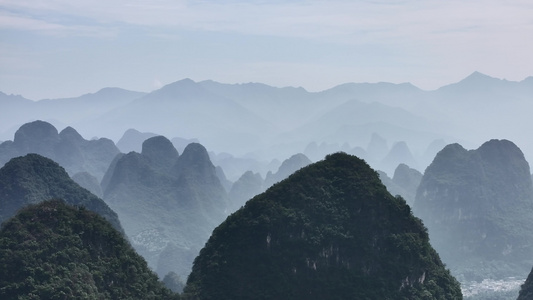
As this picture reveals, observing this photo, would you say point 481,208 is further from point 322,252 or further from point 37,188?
point 322,252

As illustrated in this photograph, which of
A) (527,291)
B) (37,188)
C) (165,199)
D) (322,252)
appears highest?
(165,199)

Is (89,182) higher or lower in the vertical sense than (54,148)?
lower

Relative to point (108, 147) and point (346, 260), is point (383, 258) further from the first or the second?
point (108, 147)

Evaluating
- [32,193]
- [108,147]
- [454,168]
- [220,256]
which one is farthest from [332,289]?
[108,147]

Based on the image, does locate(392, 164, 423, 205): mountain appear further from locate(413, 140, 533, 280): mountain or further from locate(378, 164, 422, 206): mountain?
locate(413, 140, 533, 280): mountain

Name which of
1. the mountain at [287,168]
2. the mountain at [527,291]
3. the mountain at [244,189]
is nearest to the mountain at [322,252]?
the mountain at [527,291]

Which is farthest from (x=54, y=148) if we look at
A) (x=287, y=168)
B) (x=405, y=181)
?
(x=405, y=181)

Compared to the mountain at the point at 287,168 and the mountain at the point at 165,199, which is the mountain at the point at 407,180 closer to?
the mountain at the point at 287,168
